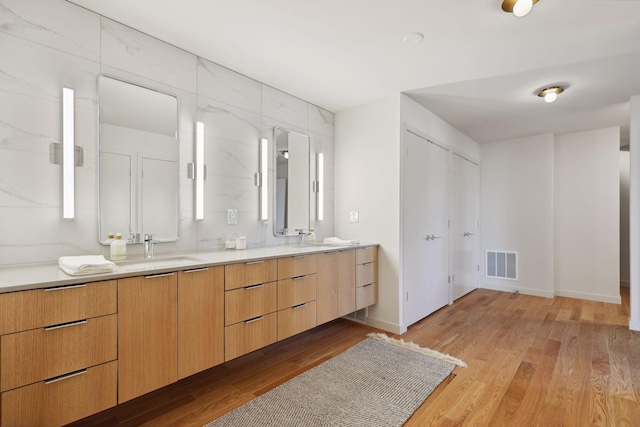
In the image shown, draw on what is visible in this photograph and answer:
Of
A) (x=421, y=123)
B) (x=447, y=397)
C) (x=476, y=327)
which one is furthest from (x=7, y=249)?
(x=476, y=327)

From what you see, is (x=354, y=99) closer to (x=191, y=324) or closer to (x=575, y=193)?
(x=191, y=324)

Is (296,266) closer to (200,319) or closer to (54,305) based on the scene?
(200,319)

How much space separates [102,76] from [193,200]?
1006 mm

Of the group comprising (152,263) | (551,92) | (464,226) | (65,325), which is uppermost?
(551,92)

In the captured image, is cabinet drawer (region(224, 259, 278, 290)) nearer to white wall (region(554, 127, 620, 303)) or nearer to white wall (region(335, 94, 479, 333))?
white wall (region(335, 94, 479, 333))

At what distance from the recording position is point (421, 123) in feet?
11.8

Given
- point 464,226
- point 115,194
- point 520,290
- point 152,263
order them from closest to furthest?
point 152,263 → point 115,194 → point 464,226 → point 520,290

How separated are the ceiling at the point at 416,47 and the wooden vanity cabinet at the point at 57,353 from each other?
1.77 metres

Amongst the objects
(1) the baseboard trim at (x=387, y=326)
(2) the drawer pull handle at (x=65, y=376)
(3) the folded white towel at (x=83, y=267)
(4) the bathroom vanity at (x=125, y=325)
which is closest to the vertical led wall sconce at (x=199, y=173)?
(4) the bathroom vanity at (x=125, y=325)

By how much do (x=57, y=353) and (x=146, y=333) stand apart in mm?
369

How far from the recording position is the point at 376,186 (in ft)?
11.1

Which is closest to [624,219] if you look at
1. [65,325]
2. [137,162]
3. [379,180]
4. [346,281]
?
[379,180]

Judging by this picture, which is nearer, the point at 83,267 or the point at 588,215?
the point at 83,267

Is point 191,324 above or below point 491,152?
below
